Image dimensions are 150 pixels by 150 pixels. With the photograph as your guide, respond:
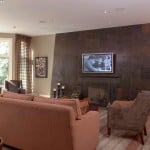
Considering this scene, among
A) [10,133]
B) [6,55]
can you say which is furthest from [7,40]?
[10,133]

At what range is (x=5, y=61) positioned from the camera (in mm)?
8492

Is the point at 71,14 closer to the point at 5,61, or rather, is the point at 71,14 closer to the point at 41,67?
the point at 41,67

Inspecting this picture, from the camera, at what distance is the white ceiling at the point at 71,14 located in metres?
4.56

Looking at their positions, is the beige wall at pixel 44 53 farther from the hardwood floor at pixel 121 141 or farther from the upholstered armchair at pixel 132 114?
the upholstered armchair at pixel 132 114

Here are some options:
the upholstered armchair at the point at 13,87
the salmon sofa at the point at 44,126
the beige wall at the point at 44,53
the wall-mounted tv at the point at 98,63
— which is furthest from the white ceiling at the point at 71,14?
the salmon sofa at the point at 44,126

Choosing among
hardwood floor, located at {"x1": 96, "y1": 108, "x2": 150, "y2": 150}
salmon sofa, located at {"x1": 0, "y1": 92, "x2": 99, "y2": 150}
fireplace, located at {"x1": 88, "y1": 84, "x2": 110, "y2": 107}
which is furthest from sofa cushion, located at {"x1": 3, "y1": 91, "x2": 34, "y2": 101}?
fireplace, located at {"x1": 88, "y1": 84, "x2": 110, "y2": 107}

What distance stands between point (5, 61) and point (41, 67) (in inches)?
57.8

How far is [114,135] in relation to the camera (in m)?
4.08

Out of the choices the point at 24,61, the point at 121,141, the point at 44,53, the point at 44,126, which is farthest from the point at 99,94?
the point at 44,126

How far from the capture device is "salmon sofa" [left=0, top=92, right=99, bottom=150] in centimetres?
269

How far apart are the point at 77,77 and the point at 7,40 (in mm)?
3226

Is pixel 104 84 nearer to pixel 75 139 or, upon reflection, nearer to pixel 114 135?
pixel 114 135

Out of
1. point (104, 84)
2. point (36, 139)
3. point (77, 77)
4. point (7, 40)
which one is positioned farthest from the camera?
point (7, 40)

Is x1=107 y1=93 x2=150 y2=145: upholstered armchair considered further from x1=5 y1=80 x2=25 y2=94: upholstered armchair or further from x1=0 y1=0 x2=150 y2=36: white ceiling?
x1=5 y1=80 x2=25 y2=94: upholstered armchair
